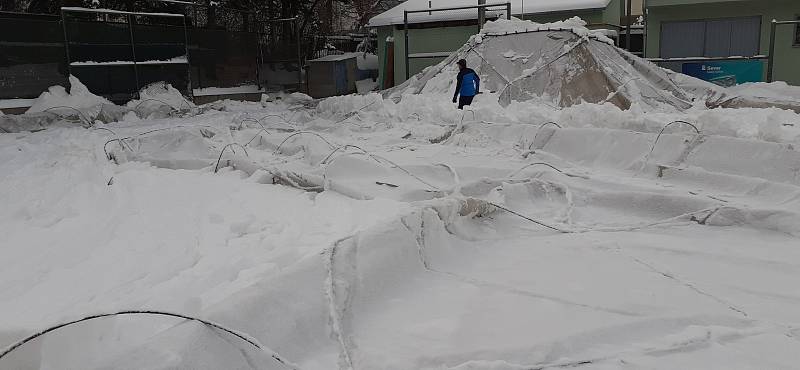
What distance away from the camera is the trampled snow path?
6.58 ft

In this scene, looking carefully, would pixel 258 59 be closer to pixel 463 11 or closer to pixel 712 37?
pixel 463 11

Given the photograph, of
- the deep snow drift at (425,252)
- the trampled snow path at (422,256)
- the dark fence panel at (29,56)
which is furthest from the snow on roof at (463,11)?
the trampled snow path at (422,256)

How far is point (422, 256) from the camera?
2857mm

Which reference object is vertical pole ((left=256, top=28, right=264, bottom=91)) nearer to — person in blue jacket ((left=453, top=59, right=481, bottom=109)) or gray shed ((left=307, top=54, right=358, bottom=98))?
gray shed ((left=307, top=54, right=358, bottom=98))

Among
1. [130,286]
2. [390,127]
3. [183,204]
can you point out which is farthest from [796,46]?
[130,286]

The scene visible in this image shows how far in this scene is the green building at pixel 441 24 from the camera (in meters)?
15.3

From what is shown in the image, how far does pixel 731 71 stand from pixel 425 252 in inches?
432

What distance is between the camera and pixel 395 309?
2391 millimetres

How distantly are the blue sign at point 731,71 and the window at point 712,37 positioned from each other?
10.2 feet

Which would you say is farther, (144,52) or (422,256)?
(144,52)

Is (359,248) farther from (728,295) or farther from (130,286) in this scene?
(728,295)

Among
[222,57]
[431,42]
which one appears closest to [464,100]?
[431,42]

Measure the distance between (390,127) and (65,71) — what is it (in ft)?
23.4

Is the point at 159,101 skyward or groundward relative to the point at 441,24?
groundward
